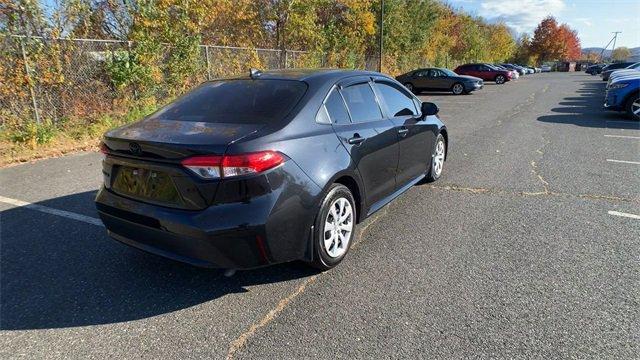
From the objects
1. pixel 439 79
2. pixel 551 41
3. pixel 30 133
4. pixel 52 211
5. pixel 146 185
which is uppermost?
pixel 551 41

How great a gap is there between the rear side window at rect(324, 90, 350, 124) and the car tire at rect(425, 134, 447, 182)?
2089mm

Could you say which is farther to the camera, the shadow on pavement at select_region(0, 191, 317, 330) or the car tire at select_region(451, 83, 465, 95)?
the car tire at select_region(451, 83, 465, 95)

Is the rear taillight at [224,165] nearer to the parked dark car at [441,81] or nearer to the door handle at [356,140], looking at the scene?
the door handle at [356,140]

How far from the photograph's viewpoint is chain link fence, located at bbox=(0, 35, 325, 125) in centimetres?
741

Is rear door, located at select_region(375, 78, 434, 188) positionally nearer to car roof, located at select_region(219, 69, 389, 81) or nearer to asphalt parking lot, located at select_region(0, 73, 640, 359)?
asphalt parking lot, located at select_region(0, 73, 640, 359)

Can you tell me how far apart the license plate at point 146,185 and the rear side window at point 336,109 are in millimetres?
1349

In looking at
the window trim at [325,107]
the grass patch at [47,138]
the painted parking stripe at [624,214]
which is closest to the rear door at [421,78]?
the grass patch at [47,138]

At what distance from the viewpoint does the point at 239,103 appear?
10.4ft

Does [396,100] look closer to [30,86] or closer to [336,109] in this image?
[336,109]

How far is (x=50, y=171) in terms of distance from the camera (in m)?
6.03

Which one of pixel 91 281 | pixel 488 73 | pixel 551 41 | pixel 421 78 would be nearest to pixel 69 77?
pixel 91 281

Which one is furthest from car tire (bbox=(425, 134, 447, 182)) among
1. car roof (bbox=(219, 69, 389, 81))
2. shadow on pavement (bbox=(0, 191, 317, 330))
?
shadow on pavement (bbox=(0, 191, 317, 330))

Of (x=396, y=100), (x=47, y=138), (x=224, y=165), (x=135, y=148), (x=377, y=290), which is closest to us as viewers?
(x=224, y=165)

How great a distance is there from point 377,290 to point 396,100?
2236 mm
